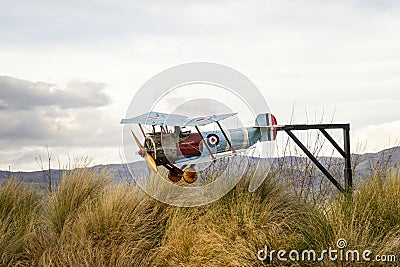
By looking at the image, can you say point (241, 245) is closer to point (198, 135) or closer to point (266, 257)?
point (266, 257)

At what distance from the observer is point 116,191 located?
17.7 ft

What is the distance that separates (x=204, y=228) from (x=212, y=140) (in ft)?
4.38

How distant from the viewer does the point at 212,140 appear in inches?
143

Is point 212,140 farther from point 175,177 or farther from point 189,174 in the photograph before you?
A: point 175,177

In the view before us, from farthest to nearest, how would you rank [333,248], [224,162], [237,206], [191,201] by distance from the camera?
[224,162] < [191,201] < [237,206] < [333,248]

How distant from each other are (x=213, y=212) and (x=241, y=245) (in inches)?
29.5

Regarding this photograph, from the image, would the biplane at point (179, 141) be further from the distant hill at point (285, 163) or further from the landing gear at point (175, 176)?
the distant hill at point (285, 163)

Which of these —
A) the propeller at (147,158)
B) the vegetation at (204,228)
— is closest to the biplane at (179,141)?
the propeller at (147,158)

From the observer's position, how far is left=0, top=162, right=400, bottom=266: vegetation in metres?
4.25

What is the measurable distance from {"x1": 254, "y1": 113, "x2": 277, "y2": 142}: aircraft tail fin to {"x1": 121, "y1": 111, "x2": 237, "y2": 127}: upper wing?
18.3 inches

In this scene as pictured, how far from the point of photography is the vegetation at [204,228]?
4246 mm

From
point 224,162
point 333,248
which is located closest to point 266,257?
point 333,248

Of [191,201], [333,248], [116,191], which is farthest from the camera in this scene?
[116,191]

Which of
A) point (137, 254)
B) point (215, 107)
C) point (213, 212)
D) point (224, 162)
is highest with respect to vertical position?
point (215, 107)
